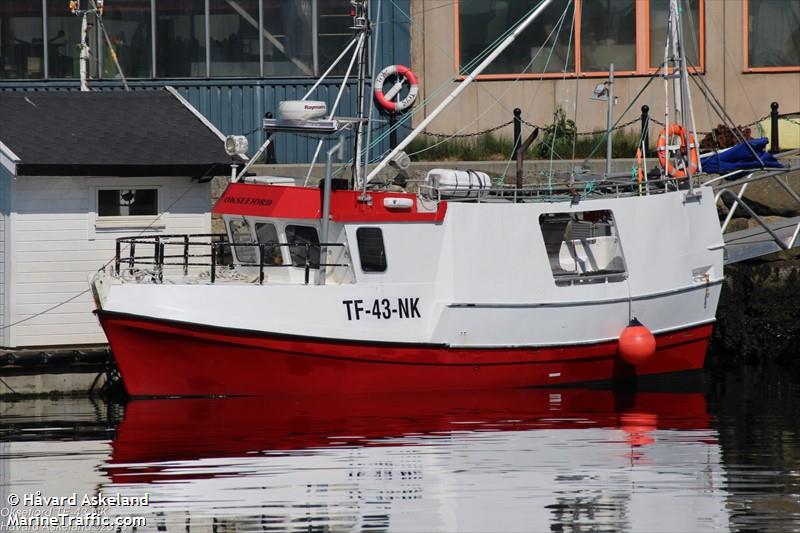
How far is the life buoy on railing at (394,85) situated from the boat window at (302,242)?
7.95m

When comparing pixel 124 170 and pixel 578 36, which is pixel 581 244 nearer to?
pixel 124 170

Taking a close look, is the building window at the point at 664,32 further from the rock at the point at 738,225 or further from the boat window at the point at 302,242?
the boat window at the point at 302,242

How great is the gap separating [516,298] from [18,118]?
293 inches

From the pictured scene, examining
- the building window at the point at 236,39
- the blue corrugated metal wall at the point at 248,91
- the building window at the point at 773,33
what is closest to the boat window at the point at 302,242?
the blue corrugated metal wall at the point at 248,91

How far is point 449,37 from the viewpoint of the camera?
27922mm

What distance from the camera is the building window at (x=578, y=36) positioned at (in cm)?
2784

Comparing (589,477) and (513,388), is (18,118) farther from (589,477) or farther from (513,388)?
(589,477)

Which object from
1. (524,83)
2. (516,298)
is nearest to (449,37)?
(524,83)

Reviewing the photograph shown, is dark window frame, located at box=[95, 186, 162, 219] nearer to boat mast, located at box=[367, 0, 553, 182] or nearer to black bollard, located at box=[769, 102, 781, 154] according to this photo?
boat mast, located at box=[367, 0, 553, 182]

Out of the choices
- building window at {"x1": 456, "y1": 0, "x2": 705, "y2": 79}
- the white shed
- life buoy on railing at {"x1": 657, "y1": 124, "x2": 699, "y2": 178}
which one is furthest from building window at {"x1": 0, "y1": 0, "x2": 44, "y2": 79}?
life buoy on railing at {"x1": 657, "y1": 124, "x2": 699, "y2": 178}

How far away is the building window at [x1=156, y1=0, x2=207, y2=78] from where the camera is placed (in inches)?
1081

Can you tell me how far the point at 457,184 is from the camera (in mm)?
19516

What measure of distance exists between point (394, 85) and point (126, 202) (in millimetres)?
7677

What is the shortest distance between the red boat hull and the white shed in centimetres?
197
